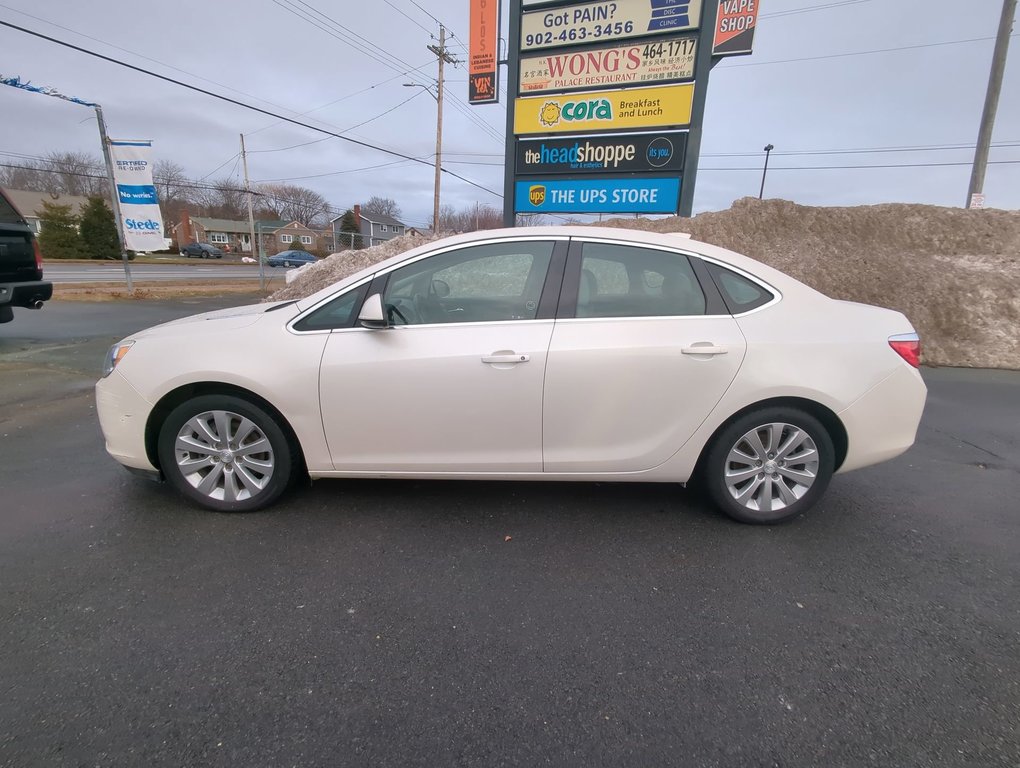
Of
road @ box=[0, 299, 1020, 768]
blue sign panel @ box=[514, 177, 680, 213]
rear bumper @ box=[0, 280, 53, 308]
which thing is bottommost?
road @ box=[0, 299, 1020, 768]

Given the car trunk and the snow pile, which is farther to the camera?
the snow pile

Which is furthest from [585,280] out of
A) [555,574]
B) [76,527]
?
[76,527]

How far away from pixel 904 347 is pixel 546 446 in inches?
81.7

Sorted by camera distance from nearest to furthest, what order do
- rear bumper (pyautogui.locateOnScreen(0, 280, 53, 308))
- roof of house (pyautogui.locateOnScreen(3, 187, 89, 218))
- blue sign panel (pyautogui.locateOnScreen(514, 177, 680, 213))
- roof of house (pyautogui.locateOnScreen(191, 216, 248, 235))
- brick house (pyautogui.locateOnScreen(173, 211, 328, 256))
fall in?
1. rear bumper (pyautogui.locateOnScreen(0, 280, 53, 308))
2. blue sign panel (pyautogui.locateOnScreen(514, 177, 680, 213))
3. roof of house (pyautogui.locateOnScreen(3, 187, 89, 218))
4. brick house (pyautogui.locateOnScreen(173, 211, 328, 256))
5. roof of house (pyautogui.locateOnScreen(191, 216, 248, 235))

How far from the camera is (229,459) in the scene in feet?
9.80

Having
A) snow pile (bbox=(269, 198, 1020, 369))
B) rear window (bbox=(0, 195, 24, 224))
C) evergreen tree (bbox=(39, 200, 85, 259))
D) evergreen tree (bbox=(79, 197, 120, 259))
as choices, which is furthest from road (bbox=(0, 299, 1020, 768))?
evergreen tree (bbox=(39, 200, 85, 259))

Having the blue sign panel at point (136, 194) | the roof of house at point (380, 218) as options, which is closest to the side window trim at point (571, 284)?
the blue sign panel at point (136, 194)

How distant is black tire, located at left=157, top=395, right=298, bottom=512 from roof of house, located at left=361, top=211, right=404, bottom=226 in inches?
2809

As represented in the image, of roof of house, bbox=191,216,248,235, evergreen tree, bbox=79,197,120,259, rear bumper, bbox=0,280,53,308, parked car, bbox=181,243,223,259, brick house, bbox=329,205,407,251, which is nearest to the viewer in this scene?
rear bumper, bbox=0,280,53,308

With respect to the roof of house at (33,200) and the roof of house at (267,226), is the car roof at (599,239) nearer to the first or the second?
the roof of house at (267,226)

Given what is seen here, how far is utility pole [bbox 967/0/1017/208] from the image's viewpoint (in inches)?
470

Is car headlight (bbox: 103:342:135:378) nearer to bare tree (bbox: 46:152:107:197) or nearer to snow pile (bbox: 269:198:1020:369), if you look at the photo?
snow pile (bbox: 269:198:1020:369)

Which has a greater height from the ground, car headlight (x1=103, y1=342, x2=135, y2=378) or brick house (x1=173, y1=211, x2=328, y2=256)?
brick house (x1=173, y1=211, x2=328, y2=256)

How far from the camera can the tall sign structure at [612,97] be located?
337 inches
